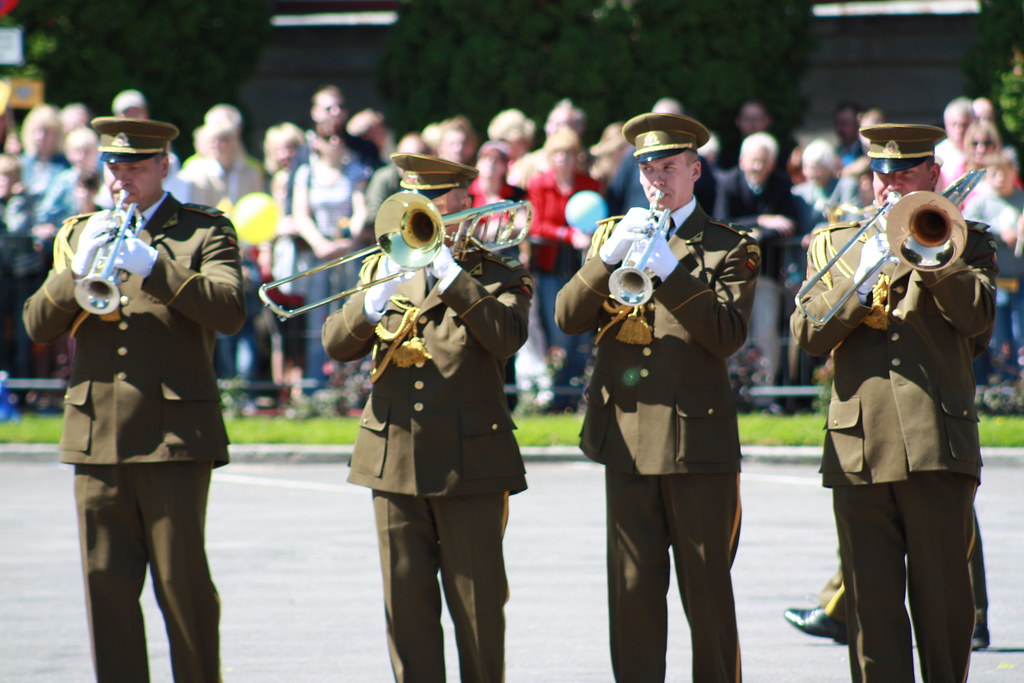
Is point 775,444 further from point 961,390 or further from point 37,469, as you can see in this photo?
point 961,390

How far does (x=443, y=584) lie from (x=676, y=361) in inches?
43.9

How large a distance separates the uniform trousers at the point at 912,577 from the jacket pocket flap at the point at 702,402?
0.54m

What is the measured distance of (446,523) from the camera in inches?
235

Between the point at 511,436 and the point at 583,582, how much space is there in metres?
2.52

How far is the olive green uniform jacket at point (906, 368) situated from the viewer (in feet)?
19.3

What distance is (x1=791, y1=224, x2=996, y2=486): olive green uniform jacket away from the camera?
588 centimetres

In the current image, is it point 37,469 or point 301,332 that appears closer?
point 37,469

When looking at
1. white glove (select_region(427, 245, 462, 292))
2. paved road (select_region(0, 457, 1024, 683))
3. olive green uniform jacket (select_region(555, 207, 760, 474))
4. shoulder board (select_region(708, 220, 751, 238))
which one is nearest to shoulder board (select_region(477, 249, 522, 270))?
olive green uniform jacket (select_region(555, 207, 760, 474))

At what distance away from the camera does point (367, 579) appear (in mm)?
8508

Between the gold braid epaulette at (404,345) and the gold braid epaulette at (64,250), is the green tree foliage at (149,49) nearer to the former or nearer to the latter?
the gold braid epaulette at (64,250)

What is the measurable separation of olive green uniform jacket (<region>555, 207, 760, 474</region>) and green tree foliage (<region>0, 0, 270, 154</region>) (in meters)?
11.4

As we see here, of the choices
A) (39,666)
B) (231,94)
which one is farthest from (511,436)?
(231,94)

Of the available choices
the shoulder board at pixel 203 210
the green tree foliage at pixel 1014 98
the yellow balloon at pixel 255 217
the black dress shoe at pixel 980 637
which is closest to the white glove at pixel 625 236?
the shoulder board at pixel 203 210

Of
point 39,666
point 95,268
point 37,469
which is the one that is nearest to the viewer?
point 95,268
